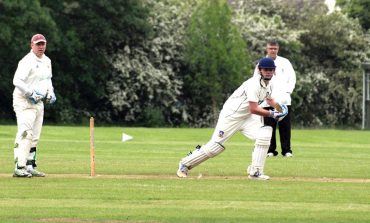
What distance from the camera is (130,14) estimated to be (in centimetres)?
5797

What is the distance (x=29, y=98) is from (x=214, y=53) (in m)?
42.2

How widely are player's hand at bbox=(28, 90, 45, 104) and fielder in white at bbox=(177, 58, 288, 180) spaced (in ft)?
7.43

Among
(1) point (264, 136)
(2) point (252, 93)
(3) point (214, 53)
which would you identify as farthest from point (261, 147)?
(3) point (214, 53)

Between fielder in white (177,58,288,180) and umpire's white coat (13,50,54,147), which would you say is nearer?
fielder in white (177,58,288,180)

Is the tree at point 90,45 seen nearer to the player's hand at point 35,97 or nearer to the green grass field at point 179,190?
the green grass field at point 179,190

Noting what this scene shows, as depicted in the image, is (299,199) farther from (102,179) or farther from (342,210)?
(102,179)

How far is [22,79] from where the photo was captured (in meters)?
16.2

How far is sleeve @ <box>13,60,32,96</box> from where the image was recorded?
633 inches

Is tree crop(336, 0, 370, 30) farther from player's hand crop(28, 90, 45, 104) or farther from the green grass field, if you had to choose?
player's hand crop(28, 90, 45, 104)

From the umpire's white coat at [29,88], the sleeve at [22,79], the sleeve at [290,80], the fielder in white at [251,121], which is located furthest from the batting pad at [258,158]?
the sleeve at [290,80]

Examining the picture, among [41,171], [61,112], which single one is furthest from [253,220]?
[61,112]

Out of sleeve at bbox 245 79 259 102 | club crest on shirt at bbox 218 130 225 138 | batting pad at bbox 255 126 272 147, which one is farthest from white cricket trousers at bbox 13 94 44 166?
batting pad at bbox 255 126 272 147

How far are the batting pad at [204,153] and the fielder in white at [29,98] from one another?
212 centimetres

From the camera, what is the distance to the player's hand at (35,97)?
636 inches
